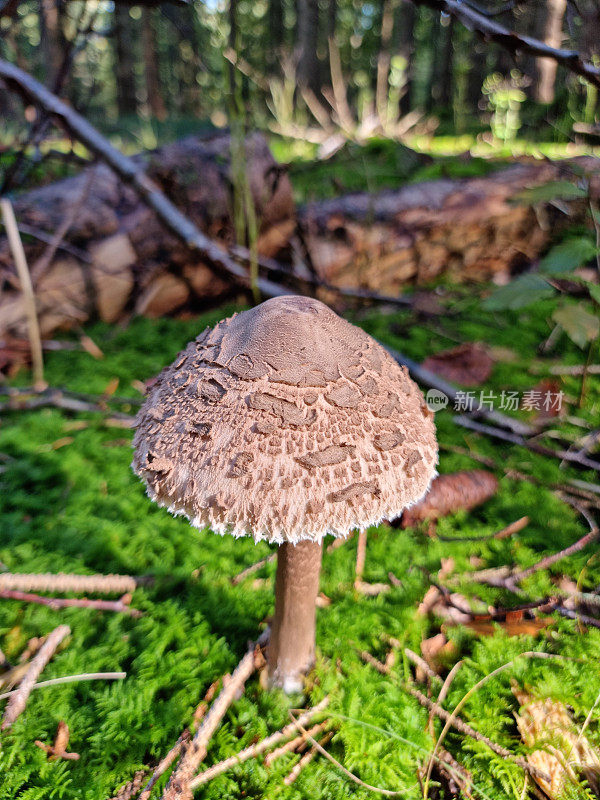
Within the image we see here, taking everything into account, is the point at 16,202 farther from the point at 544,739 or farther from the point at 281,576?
the point at 544,739

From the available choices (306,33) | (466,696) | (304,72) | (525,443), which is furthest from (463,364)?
(306,33)

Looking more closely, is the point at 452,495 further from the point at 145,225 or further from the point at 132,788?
the point at 145,225

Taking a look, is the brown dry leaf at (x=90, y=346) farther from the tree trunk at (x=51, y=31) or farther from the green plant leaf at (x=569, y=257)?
the green plant leaf at (x=569, y=257)

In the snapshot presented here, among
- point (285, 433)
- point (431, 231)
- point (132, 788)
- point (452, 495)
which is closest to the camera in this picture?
point (285, 433)

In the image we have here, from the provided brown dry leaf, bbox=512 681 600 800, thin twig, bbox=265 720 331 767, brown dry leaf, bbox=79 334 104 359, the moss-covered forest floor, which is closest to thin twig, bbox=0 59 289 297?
brown dry leaf, bbox=79 334 104 359

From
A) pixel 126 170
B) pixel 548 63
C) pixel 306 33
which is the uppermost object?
pixel 306 33

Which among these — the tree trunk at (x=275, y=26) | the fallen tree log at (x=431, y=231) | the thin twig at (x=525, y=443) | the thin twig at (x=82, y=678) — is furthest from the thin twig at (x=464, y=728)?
the tree trunk at (x=275, y=26)

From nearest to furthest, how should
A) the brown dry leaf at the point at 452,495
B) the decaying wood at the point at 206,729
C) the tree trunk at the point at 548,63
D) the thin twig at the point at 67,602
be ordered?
1. the decaying wood at the point at 206,729
2. the thin twig at the point at 67,602
3. the brown dry leaf at the point at 452,495
4. the tree trunk at the point at 548,63

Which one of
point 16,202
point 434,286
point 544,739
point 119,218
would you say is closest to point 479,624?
point 544,739
